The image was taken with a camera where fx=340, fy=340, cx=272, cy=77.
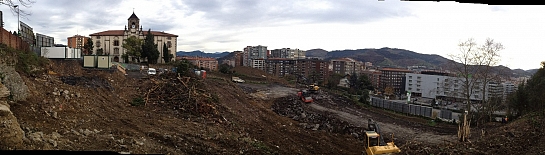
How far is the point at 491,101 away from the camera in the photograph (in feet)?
69.9

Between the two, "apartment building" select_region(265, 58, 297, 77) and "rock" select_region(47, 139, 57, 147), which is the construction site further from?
"apartment building" select_region(265, 58, 297, 77)

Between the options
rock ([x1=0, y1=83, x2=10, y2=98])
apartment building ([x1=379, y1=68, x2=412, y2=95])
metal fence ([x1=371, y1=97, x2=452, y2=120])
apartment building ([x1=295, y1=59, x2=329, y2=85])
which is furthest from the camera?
apartment building ([x1=295, y1=59, x2=329, y2=85])

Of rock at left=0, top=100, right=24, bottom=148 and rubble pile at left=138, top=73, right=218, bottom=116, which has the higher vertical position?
rock at left=0, top=100, right=24, bottom=148

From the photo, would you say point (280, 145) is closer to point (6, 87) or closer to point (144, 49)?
point (6, 87)

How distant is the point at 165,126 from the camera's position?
9438mm

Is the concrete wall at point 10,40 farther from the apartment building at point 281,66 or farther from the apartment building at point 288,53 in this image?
the apartment building at point 288,53

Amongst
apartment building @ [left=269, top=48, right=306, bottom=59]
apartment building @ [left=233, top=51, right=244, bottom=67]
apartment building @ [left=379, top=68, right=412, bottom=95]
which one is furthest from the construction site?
apartment building @ [left=269, top=48, right=306, bottom=59]

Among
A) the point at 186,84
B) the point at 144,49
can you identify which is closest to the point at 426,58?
the point at 144,49

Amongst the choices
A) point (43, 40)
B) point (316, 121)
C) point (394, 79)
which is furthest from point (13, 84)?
point (394, 79)

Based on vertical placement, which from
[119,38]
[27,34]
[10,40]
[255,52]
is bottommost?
[10,40]

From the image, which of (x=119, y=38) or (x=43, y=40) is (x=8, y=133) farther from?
(x=119, y=38)

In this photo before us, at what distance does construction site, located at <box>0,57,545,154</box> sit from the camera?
20.3ft

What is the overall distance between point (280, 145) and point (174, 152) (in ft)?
13.6

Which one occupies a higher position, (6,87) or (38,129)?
(6,87)
